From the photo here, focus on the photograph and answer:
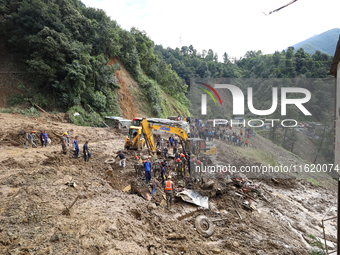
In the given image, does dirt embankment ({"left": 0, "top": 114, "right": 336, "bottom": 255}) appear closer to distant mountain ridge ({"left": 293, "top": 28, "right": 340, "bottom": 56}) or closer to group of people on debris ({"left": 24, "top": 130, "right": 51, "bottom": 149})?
group of people on debris ({"left": 24, "top": 130, "right": 51, "bottom": 149})

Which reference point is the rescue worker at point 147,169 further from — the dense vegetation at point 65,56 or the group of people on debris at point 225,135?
the dense vegetation at point 65,56

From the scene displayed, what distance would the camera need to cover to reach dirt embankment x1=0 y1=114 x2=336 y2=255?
4156 mm

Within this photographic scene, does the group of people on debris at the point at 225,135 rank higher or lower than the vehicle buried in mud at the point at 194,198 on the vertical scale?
higher

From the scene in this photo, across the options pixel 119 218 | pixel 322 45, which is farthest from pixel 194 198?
pixel 322 45

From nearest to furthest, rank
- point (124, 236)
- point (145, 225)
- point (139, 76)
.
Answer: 1. point (124, 236)
2. point (145, 225)
3. point (139, 76)

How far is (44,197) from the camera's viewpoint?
566 cm

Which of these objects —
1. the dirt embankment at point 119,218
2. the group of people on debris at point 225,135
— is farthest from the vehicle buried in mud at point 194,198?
the group of people on debris at point 225,135

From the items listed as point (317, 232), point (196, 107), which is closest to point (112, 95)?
point (196, 107)

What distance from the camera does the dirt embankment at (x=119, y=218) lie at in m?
4.16

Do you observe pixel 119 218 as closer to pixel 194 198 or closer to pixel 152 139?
pixel 194 198

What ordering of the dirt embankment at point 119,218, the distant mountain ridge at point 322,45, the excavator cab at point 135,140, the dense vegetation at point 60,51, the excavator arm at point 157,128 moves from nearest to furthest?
1. the dirt embankment at point 119,218
2. the excavator arm at point 157,128
3. the excavator cab at point 135,140
4. the dense vegetation at point 60,51
5. the distant mountain ridge at point 322,45

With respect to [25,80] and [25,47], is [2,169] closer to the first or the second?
[25,80]

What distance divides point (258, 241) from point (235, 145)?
12.1m

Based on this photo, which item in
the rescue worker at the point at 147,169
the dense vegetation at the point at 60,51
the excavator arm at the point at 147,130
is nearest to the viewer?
the rescue worker at the point at 147,169
